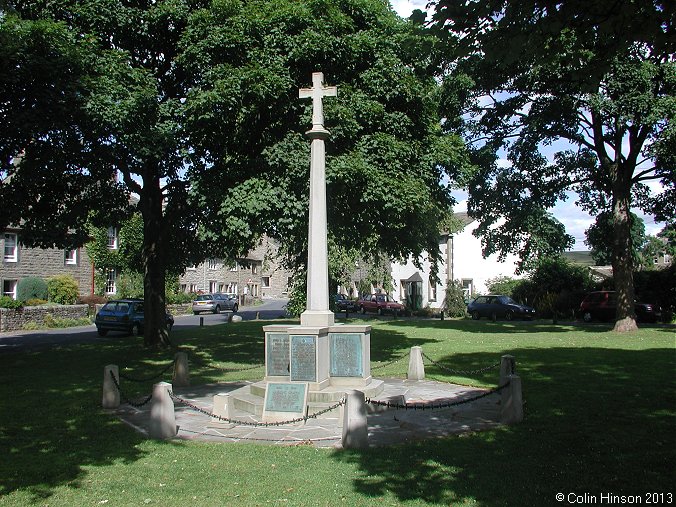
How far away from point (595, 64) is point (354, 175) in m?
7.59

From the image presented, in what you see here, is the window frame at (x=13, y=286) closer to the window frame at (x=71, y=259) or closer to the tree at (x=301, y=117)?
the window frame at (x=71, y=259)

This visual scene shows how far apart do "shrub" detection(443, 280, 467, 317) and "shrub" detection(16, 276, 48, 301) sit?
28081 mm

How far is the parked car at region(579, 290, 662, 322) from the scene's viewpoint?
31.2m

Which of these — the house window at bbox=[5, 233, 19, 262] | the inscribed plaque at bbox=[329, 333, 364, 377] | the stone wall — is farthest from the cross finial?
the house window at bbox=[5, 233, 19, 262]

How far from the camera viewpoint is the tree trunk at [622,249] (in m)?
24.9

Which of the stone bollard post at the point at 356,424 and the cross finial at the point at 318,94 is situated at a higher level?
the cross finial at the point at 318,94

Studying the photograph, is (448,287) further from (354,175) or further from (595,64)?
(595,64)

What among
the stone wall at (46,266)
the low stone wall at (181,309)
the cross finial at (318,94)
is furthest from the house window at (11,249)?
the cross finial at (318,94)

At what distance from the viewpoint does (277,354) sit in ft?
→ 34.9

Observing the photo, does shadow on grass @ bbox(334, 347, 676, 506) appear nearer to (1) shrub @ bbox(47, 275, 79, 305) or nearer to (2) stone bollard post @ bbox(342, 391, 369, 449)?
(2) stone bollard post @ bbox(342, 391, 369, 449)

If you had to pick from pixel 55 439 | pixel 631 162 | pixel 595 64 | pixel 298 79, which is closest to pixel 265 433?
pixel 55 439

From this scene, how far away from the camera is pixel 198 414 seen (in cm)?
1012

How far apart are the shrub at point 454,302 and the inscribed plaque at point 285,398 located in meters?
33.2

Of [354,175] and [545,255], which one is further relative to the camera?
[545,255]
